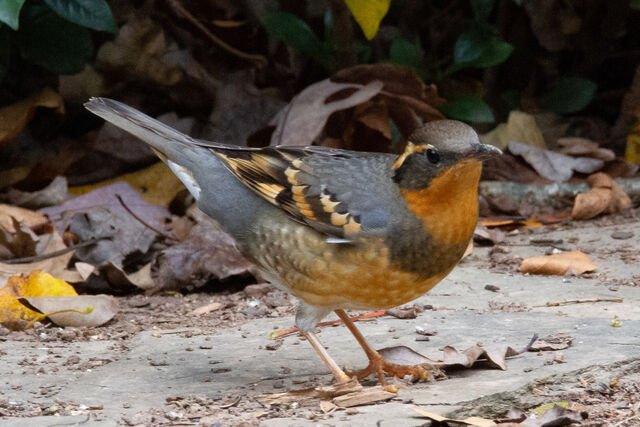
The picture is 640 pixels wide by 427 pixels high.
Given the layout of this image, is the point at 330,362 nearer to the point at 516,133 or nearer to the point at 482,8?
the point at 516,133

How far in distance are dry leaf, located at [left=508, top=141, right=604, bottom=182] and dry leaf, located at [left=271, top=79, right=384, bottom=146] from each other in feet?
4.40

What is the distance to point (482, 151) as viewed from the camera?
3246mm

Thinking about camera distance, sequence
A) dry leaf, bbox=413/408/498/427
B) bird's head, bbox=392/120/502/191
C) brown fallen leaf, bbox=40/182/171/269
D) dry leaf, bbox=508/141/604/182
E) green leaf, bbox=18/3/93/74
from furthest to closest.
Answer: dry leaf, bbox=508/141/604/182, green leaf, bbox=18/3/93/74, brown fallen leaf, bbox=40/182/171/269, bird's head, bbox=392/120/502/191, dry leaf, bbox=413/408/498/427

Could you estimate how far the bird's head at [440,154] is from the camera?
330 centimetres

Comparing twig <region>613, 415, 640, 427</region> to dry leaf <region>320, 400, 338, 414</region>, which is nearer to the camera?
twig <region>613, 415, 640, 427</region>

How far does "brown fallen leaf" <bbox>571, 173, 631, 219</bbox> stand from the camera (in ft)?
20.4

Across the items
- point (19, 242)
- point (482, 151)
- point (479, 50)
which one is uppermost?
point (479, 50)

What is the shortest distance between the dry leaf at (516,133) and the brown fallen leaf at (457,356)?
3.55 m

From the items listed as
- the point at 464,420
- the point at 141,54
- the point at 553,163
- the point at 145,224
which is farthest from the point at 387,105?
the point at 464,420

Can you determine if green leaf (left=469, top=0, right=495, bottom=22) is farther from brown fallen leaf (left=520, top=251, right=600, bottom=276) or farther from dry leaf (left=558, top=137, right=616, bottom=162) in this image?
brown fallen leaf (left=520, top=251, right=600, bottom=276)

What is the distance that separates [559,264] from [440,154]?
199 centimetres

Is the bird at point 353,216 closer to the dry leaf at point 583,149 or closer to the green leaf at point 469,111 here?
the green leaf at point 469,111

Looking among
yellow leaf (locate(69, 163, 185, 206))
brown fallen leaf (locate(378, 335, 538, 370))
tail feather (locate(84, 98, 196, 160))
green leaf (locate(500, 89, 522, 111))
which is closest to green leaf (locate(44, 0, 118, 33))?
yellow leaf (locate(69, 163, 185, 206))

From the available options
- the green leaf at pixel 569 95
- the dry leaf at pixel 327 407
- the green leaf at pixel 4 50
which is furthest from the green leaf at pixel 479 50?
the dry leaf at pixel 327 407
